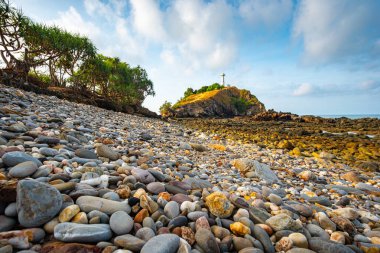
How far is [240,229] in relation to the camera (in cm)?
205

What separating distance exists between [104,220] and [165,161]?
2759mm

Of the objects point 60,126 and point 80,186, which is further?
point 60,126

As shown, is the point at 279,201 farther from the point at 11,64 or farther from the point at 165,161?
the point at 11,64

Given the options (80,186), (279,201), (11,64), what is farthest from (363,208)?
(11,64)

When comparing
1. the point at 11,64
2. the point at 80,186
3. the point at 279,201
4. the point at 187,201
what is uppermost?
the point at 11,64

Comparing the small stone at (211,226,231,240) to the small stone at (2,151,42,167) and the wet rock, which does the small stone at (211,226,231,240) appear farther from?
the wet rock

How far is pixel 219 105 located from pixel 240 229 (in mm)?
51332

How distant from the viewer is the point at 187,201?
235cm

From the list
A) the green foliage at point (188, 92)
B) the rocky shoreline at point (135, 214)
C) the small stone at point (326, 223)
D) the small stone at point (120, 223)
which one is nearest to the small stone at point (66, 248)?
the rocky shoreline at point (135, 214)

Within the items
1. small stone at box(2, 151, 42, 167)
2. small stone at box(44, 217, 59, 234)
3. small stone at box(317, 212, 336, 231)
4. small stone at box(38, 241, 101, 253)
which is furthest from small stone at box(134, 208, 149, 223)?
small stone at box(317, 212, 336, 231)

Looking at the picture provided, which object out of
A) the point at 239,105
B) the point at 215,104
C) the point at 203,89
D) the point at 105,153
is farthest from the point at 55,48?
the point at 203,89

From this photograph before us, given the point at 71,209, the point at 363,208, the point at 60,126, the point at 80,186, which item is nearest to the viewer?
the point at 71,209

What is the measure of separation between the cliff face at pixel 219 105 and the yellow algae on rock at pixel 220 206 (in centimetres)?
4005

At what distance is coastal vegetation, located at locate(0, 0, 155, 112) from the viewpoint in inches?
563
